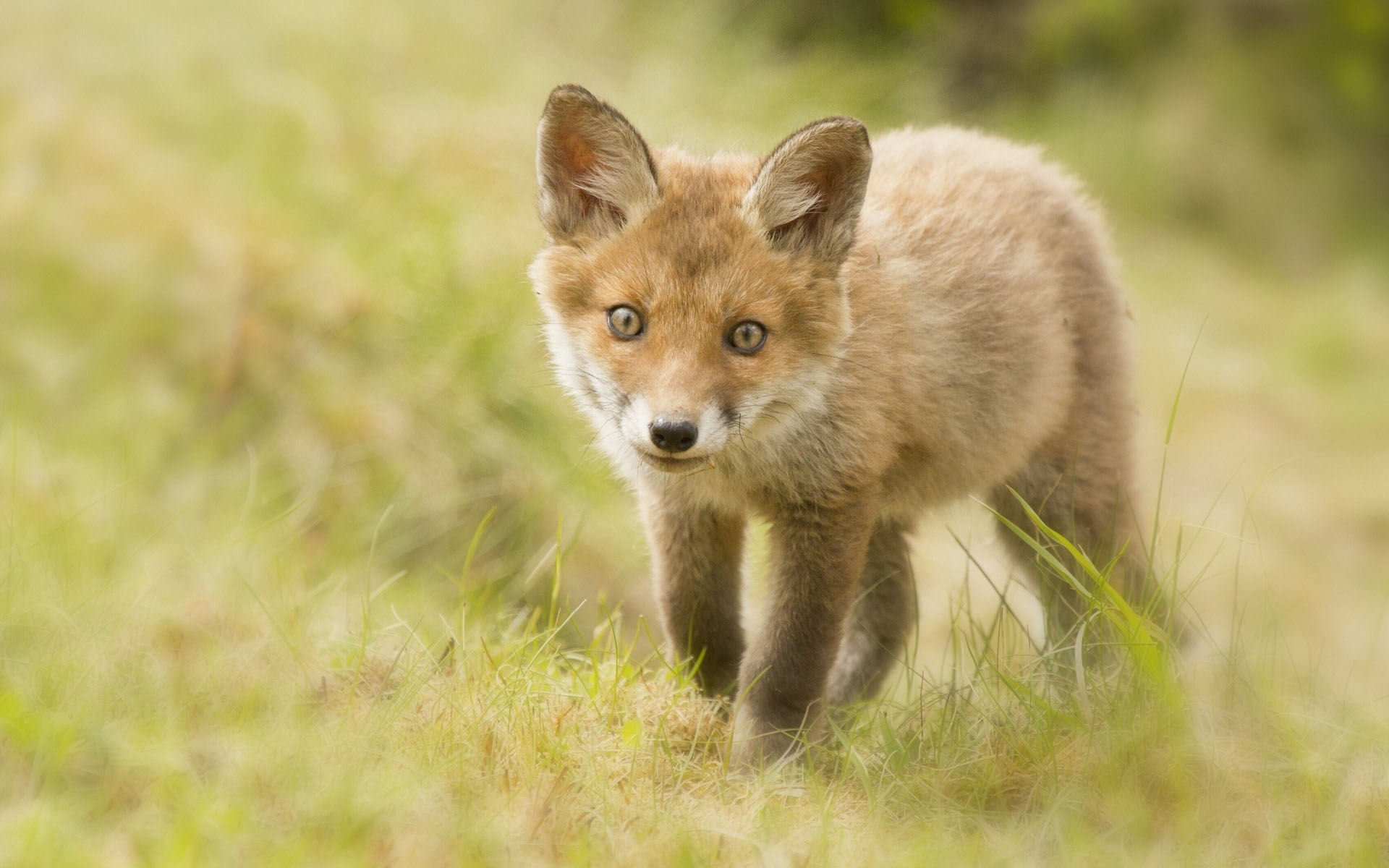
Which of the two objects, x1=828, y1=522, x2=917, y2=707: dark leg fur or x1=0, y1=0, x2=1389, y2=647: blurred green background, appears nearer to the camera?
x1=828, y1=522, x2=917, y2=707: dark leg fur

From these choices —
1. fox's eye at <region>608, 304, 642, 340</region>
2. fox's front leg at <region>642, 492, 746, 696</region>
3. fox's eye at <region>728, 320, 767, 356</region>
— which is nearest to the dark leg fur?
fox's front leg at <region>642, 492, 746, 696</region>

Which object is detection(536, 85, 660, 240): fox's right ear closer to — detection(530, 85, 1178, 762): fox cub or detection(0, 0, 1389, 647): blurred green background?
detection(530, 85, 1178, 762): fox cub

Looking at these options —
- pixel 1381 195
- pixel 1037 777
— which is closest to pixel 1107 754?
pixel 1037 777

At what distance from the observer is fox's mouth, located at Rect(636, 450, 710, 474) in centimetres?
304

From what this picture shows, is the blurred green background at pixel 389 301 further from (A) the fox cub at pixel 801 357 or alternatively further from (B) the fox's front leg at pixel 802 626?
(B) the fox's front leg at pixel 802 626

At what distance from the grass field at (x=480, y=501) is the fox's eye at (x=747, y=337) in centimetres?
90

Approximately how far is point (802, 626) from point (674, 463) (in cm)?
65

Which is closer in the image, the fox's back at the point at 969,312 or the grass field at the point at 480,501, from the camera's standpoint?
the grass field at the point at 480,501

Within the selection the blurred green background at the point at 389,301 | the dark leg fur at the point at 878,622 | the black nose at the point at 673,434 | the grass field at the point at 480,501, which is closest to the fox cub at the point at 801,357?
the black nose at the point at 673,434

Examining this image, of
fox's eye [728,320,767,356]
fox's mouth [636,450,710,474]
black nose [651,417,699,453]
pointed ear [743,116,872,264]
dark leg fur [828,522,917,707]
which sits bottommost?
dark leg fur [828,522,917,707]

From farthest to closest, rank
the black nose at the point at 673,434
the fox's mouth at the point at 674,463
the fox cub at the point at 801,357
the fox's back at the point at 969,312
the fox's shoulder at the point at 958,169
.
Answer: the fox's shoulder at the point at 958,169, the fox's back at the point at 969,312, the fox cub at the point at 801,357, the fox's mouth at the point at 674,463, the black nose at the point at 673,434

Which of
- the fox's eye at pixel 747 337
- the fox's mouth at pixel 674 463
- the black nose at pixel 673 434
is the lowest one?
the fox's mouth at pixel 674 463

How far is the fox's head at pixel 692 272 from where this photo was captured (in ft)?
10.2

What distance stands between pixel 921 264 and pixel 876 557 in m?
1.11
